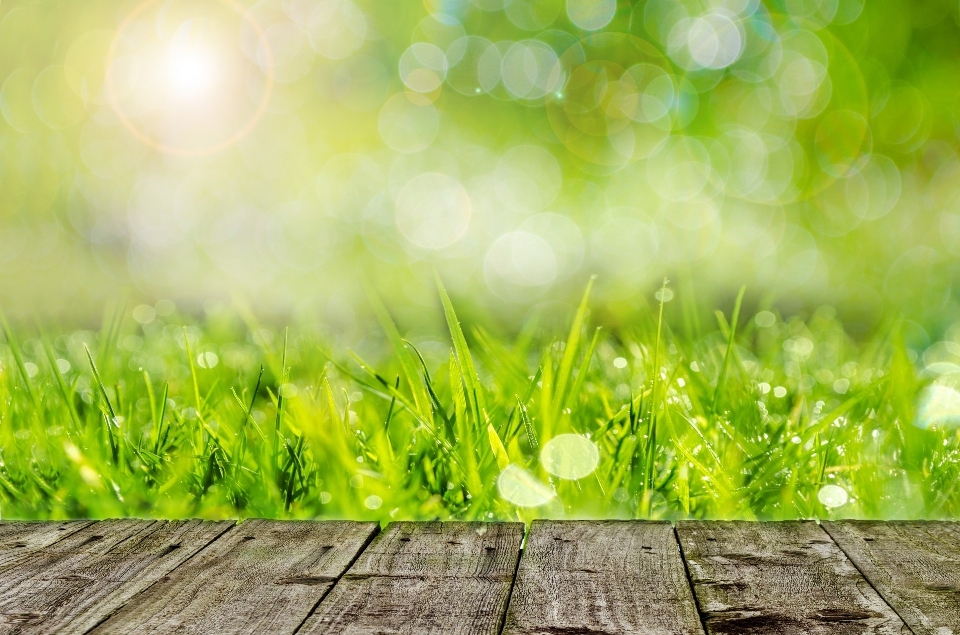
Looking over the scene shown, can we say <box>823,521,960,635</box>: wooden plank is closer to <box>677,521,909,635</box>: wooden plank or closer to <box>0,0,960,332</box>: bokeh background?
<box>677,521,909,635</box>: wooden plank

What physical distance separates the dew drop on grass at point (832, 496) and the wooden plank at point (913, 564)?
0.20m

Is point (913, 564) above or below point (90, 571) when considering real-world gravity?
below

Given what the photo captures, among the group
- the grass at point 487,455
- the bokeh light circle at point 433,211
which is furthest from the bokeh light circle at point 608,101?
the grass at point 487,455

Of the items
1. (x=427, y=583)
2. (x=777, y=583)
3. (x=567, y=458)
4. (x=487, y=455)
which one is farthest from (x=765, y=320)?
(x=427, y=583)

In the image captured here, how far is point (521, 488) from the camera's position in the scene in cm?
112

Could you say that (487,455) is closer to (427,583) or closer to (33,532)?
(427,583)

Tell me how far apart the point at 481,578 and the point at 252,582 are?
0.73 feet

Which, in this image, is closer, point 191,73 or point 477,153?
point 477,153

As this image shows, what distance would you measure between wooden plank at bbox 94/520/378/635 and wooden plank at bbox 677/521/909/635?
36 centimetres

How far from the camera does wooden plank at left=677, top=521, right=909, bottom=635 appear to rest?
701 mm

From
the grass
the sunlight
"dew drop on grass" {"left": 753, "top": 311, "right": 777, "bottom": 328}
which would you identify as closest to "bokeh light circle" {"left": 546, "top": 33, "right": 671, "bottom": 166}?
"dew drop on grass" {"left": 753, "top": 311, "right": 777, "bottom": 328}

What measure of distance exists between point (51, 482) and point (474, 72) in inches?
119

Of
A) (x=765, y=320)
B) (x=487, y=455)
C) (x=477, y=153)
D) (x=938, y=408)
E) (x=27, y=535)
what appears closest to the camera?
(x=27, y=535)

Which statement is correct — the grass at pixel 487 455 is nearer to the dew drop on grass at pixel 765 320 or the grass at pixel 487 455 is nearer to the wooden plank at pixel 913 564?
the wooden plank at pixel 913 564
